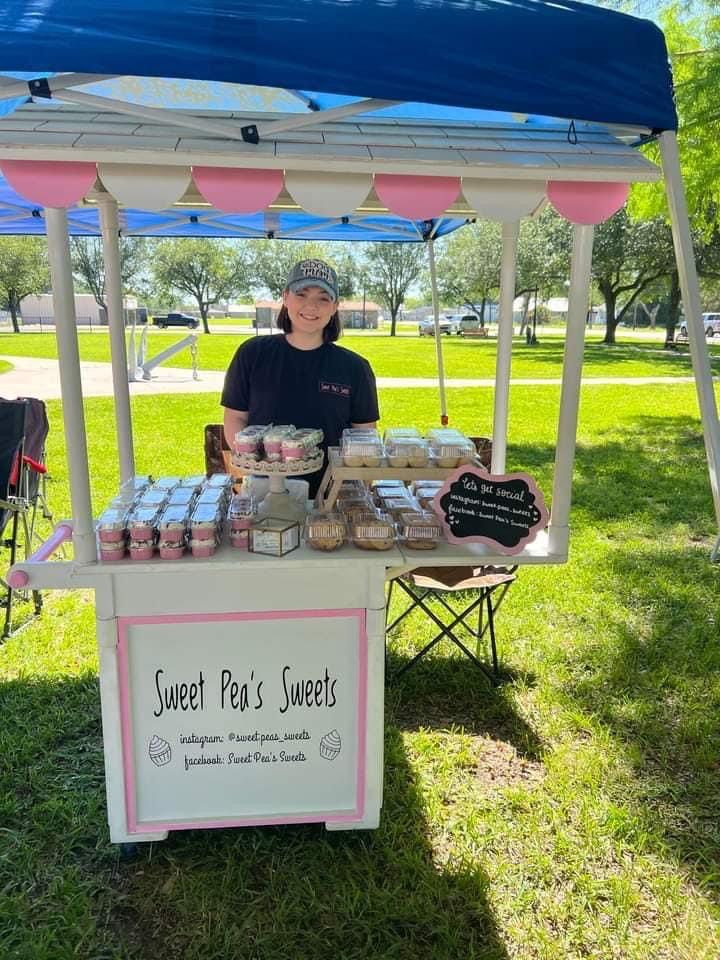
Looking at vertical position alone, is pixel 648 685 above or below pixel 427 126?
below

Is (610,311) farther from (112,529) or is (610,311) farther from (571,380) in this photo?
(112,529)

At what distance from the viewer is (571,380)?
2312 millimetres

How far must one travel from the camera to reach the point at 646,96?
1787mm

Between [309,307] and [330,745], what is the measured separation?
5.29 ft

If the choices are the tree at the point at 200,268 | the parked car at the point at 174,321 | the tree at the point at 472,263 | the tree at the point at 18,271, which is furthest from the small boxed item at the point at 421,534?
the parked car at the point at 174,321

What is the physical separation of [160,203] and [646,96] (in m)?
1.29

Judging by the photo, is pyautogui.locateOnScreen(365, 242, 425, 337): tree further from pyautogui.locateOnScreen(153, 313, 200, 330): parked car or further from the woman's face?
the woman's face

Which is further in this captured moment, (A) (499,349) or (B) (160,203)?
(A) (499,349)

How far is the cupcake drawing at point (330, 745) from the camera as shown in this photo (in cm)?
236

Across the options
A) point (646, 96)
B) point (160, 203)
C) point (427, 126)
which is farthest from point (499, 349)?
point (160, 203)

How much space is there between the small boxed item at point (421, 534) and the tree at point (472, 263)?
1253 inches

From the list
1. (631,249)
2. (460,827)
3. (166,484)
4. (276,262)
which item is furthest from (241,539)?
(276,262)

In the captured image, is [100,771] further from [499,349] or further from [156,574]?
[499,349]

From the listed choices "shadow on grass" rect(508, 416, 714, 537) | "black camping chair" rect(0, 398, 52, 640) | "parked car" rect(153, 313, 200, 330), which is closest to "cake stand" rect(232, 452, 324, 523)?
"black camping chair" rect(0, 398, 52, 640)
